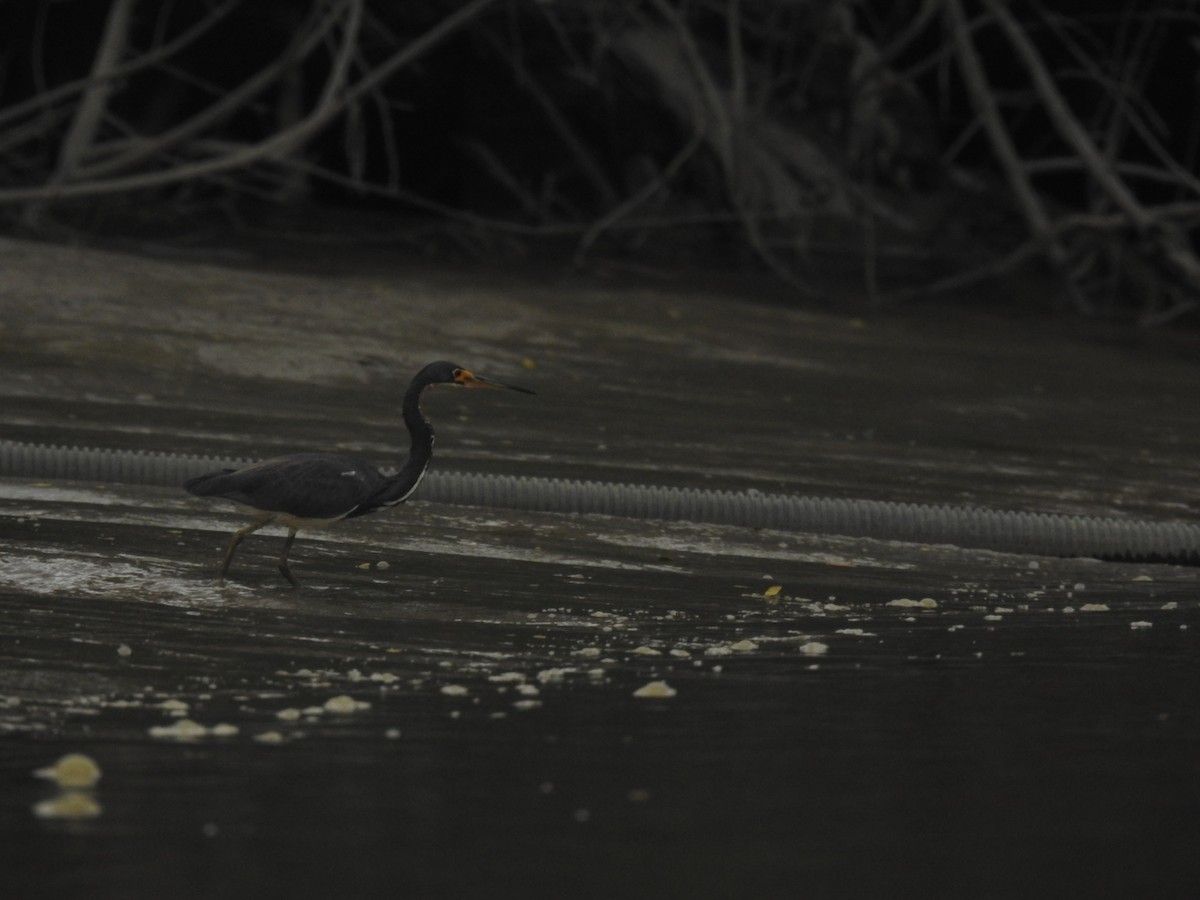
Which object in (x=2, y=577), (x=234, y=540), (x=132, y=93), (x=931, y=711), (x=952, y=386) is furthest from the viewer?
(x=132, y=93)

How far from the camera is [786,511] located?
7.22 meters

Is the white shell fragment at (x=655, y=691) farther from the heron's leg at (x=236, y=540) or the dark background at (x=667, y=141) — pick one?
the dark background at (x=667, y=141)

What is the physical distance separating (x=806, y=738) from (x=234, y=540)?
2.28 meters

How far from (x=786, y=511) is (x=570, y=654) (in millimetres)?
2423

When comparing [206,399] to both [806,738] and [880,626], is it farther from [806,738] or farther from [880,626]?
[806,738]

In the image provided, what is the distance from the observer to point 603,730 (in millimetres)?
4145

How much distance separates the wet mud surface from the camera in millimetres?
3320

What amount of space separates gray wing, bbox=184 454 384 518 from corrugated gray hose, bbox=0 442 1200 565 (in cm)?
127

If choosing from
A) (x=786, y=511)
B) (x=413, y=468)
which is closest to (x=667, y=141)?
(x=786, y=511)

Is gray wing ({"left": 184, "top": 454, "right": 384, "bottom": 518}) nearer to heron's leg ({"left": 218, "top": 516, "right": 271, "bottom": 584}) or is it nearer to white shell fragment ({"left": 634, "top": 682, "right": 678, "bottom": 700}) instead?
heron's leg ({"left": 218, "top": 516, "right": 271, "bottom": 584})

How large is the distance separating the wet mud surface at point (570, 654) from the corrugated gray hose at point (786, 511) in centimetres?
9

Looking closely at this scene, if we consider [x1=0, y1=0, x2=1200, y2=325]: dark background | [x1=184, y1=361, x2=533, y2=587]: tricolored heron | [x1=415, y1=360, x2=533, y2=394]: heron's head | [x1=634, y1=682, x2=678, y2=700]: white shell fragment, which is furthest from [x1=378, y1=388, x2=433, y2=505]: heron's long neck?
[x1=0, y1=0, x2=1200, y2=325]: dark background

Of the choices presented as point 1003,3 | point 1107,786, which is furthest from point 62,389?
point 1003,3

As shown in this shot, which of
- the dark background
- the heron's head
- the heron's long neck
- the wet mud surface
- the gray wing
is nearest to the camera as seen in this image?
the wet mud surface
